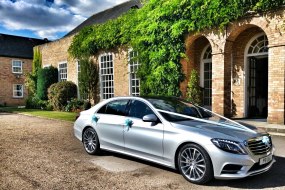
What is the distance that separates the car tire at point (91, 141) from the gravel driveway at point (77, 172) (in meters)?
0.16

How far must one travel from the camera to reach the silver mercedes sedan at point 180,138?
187 inches

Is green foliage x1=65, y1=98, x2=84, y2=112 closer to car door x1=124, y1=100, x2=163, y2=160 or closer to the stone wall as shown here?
the stone wall

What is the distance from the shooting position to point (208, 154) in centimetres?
482

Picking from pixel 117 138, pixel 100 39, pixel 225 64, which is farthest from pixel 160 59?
pixel 117 138

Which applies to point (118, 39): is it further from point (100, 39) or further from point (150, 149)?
point (150, 149)

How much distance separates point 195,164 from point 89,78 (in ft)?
52.3

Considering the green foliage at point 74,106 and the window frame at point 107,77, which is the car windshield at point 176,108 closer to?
the window frame at point 107,77

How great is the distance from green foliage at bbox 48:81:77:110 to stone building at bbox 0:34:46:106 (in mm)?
16384

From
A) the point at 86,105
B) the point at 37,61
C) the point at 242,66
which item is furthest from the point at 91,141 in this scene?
the point at 37,61

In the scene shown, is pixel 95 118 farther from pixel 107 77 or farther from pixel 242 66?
pixel 107 77

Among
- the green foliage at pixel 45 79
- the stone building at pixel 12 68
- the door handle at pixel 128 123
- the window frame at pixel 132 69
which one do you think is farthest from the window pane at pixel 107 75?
the stone building at pixel 12 68

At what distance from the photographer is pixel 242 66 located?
507 inches

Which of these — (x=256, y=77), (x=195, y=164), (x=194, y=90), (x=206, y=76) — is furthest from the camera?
(x=206, y=76)

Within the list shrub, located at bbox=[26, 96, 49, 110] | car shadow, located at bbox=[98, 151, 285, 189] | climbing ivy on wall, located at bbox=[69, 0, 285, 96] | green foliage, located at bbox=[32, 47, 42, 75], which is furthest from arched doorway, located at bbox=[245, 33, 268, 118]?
green foliage, located at bbox=[32, 47, 42, 75]
